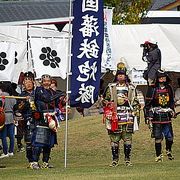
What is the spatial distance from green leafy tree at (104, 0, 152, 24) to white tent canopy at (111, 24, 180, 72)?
14.9ft

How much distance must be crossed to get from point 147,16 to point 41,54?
12299 millimetres

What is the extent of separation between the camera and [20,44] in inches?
847

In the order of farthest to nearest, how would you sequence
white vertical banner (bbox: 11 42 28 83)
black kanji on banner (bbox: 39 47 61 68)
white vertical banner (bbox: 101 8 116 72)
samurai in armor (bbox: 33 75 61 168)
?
white vertical banner (bbox: 101 8 116 72) < black kanji on banner (bbox: 39 47 61 68) < white vertical banner (bbox: 11 42 28 83) < samurai in armor (bbox: 33 75 61 168)

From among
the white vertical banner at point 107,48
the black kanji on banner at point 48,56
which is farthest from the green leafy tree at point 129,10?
the black kanji on banner at point 48,56

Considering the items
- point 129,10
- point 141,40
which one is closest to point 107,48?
point 141,40

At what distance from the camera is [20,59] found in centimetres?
2142

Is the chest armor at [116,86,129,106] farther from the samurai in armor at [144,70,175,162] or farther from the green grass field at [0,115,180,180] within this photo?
the green grass field at [0,115,180,180]

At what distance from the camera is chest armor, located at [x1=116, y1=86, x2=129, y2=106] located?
505 inches

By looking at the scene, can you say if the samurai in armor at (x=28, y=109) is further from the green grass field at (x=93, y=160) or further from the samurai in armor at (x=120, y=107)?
the samurai in armor at (x=120, y=107)

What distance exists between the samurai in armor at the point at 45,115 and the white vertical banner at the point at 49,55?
8.30m

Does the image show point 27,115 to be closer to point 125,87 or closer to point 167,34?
point 125,87

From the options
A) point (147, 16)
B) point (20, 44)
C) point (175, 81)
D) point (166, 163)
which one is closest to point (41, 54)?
point (20, 44)

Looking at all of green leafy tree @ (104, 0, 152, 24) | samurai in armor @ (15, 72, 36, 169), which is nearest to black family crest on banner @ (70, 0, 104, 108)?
samurai in armor @ (15, 72, 36, 169)

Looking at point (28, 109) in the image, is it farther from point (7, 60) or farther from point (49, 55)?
point (49, 55)
